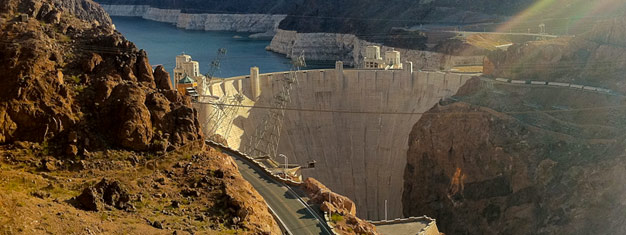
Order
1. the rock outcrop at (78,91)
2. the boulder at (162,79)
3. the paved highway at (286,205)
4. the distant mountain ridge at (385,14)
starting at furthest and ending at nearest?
the distant mountain ridge at (385,14)
the paved highway at (286,205)
the boulder at (162,79)
the rock outcrop at (78,91)

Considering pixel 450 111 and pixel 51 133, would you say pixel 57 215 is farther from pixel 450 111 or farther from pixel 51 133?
pixel 450 111

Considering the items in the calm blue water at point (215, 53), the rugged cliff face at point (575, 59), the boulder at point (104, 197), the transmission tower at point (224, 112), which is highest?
the boulder at point (104, 197)

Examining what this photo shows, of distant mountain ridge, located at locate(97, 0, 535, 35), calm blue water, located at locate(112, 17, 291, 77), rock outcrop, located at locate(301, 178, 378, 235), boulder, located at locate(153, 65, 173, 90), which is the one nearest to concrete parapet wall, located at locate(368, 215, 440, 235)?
rock outcrop, located at locate(301, 178, 378, 235)

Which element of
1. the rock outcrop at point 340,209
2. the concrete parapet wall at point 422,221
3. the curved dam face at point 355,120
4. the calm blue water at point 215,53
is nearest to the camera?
the rock outcrop at point 340,209

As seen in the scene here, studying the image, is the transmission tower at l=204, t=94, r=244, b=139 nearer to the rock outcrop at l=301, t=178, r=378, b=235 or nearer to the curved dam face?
the curved dam face

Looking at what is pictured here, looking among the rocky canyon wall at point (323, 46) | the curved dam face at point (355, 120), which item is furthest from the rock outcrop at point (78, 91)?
the rocky canyon wall at point (323, 46)

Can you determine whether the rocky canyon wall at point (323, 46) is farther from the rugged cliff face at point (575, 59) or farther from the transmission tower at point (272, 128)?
the transmission tower at point (272, 128)

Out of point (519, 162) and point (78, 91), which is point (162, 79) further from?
point (519, 162)

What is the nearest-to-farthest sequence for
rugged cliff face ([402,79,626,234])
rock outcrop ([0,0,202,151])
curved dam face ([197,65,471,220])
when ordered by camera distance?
rock outcrop ([0,0,202,151]), rugged cliff face ([402,79,626,234]), curved dam face ([197,65,471,220])
